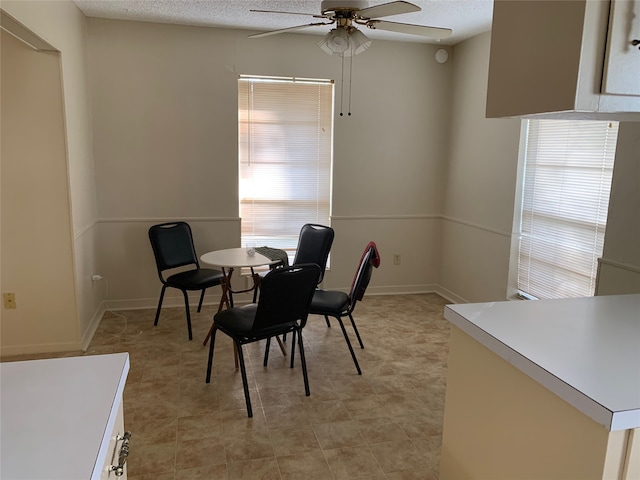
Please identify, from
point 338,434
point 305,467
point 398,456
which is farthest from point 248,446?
point 398,456

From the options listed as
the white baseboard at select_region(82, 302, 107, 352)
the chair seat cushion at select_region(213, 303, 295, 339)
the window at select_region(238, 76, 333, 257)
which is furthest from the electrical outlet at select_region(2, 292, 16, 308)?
the window at select_region(238, 76, 333, 257)

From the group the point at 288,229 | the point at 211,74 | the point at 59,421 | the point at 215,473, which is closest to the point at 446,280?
the point at 288,229

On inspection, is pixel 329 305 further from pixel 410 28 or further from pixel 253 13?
pixel 253 13

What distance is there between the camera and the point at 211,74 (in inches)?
164

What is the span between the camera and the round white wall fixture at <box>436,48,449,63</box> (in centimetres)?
457

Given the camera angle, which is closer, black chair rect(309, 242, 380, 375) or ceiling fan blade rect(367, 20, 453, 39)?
ceiling fan blade rect(367, 20, 453, 39)

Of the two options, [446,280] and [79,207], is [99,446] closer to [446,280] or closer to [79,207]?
[79,207]

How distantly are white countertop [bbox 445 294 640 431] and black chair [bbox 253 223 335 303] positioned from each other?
213cm

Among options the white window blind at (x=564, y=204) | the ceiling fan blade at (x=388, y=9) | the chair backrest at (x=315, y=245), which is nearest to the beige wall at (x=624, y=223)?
the white window blind at (x=564, y=204)

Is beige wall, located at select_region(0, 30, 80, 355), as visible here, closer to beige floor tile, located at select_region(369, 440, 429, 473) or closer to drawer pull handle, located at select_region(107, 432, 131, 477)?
beige floor tile, located at select_region(369, 440, 429, 473)

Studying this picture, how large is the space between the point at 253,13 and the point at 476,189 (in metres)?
2.39

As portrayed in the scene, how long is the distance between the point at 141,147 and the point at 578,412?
12.8ft

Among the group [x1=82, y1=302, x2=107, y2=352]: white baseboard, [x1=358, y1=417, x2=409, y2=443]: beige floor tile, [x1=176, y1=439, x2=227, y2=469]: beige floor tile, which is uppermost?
[x1=82, y1=302, x2=107, y2=352]: white baseboard

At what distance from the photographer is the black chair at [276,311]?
8.11 feet
